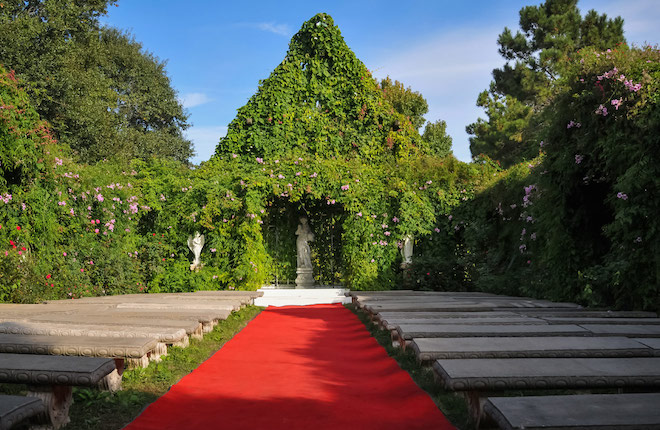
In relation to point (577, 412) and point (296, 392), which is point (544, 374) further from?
point (296, 392)

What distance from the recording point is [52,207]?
867cm

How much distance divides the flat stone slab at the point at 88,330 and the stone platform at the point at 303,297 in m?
6.87

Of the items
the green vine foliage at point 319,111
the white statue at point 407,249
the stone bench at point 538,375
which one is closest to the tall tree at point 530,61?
the green vine foliage at point 319,111

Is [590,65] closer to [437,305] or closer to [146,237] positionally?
[437,305]

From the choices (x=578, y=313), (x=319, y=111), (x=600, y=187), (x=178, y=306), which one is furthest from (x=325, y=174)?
(x=578, y=313)

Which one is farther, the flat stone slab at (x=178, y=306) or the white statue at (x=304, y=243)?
the white statue at (x=304, y=243)

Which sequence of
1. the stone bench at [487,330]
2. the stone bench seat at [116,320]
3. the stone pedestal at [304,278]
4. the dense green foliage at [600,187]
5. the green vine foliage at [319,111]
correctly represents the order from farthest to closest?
the green vine foliage at [319,111] → the stone pedestal at [304,278] → the dense green foliage at [600,187] → the stone bench seat at [116,320] → the stone bench at [487,330]

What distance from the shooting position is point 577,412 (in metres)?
2.43

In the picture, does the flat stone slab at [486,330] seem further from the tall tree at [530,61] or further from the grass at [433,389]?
the tall tree at [530,61]

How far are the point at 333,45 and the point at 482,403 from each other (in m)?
13.6

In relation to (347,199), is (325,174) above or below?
above

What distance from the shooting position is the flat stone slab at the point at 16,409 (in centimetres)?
226

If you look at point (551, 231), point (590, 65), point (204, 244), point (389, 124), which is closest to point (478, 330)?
point (551, 231)

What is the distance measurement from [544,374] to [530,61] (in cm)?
2601
